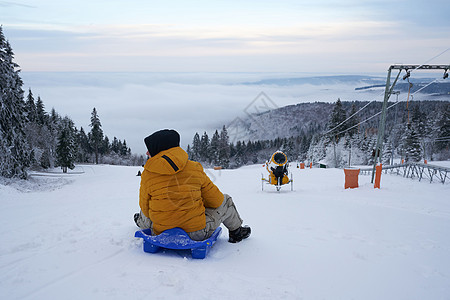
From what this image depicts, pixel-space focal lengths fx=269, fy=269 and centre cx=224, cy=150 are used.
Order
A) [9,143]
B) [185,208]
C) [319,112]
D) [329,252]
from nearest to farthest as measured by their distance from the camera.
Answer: [185,208]
[329,252]
[9,143]
[319,112]

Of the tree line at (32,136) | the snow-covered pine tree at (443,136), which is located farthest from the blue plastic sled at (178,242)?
the snow-covered pine tree at (443,136)

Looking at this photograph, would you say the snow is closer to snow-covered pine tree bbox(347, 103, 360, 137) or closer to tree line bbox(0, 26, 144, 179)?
tree line bbox(0, 26, 144, 179)

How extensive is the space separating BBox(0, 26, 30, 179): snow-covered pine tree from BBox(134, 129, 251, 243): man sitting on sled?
96.4 ft

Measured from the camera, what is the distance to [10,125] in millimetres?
27062

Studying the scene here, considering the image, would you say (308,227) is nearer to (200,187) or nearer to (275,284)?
(275,284)

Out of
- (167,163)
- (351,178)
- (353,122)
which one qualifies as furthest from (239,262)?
(353,122)

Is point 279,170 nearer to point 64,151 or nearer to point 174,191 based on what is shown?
point 174,191

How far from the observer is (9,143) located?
1061 inches

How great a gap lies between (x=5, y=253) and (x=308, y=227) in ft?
17.0

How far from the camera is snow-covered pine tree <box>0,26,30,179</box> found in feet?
85.1

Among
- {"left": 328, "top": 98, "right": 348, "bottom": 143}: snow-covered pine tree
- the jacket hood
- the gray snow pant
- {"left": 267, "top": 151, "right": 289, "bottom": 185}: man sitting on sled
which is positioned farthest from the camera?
{"left": 328, "top": 98, "right": 348, "bottom": 143}: snow-covered pine tree

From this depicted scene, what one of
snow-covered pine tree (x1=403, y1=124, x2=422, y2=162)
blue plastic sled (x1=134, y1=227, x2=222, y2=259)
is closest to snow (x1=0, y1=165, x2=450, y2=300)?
blue plastic sled (x1=134, y1=227, x2=222, y2=259)

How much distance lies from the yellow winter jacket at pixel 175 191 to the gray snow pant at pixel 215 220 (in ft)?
0.35

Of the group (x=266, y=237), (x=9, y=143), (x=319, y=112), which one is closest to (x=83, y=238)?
(x=266, y=237)
